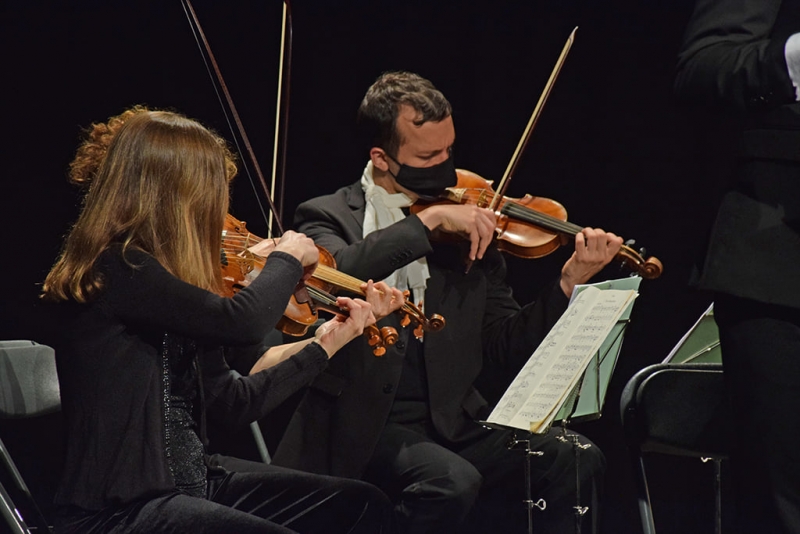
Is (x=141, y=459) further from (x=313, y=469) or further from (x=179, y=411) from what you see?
(x=313, y=469)

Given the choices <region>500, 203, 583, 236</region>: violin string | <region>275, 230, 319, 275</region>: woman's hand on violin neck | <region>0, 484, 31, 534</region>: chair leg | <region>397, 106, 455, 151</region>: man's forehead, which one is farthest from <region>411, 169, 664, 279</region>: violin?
<region>0, 484, 31, 534</region>: chair leg

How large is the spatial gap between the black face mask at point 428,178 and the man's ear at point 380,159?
2.2 inches

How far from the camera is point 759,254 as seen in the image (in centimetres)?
111

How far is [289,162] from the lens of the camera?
311 centimetres

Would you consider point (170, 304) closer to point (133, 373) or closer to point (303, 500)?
point (133, 373)

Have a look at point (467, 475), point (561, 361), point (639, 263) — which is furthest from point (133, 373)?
point (639, 263)

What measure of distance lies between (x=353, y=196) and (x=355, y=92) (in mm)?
766

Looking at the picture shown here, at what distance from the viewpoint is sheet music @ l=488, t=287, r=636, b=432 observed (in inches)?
66.6

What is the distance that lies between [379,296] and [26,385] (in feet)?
2.71

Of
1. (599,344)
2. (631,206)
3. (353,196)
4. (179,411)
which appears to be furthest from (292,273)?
(631,206)

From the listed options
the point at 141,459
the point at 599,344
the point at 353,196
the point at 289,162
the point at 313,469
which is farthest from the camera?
the point at 289,162

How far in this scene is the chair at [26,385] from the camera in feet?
6.81

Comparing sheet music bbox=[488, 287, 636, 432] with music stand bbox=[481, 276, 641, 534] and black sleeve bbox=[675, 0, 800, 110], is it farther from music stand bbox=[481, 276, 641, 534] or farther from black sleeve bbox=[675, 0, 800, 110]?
black sleeve bbox=[675, 0, 800, 110]

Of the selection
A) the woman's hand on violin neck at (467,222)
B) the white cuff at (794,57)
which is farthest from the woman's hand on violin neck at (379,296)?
the white cuff at (794,57)
